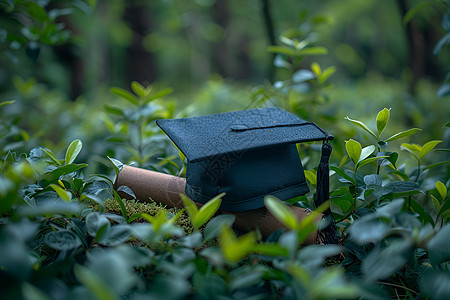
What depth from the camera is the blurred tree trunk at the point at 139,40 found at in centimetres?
618

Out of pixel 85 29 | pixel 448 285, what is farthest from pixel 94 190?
pixel 85 29

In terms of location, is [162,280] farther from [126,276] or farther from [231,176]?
[231,176]

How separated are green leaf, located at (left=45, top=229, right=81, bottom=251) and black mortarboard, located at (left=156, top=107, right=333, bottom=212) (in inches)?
13.2

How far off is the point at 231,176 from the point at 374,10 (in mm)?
10239

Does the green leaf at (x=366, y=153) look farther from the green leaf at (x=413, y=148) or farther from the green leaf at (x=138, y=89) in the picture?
the green leaf at (x=138, y=89)

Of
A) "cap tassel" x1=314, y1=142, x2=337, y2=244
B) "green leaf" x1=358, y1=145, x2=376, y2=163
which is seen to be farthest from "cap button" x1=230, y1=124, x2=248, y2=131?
"green leaf" x1=358, y1=145, x2=376, y2=163

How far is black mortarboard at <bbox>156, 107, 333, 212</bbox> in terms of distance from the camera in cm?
92

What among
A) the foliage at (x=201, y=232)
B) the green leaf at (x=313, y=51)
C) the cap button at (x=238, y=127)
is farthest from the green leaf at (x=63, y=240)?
the green leaf at (x=313, y=51)

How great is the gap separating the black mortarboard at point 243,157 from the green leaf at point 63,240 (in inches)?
13.2

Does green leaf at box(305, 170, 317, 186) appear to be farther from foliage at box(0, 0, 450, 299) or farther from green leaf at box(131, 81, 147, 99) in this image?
green leaf at box(131, 81, 147, 99)

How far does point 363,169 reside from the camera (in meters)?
1.81

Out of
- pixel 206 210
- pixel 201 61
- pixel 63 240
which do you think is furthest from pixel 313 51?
pixel 201 61

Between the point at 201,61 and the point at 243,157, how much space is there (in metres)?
13.8

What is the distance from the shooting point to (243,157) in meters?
0.96
